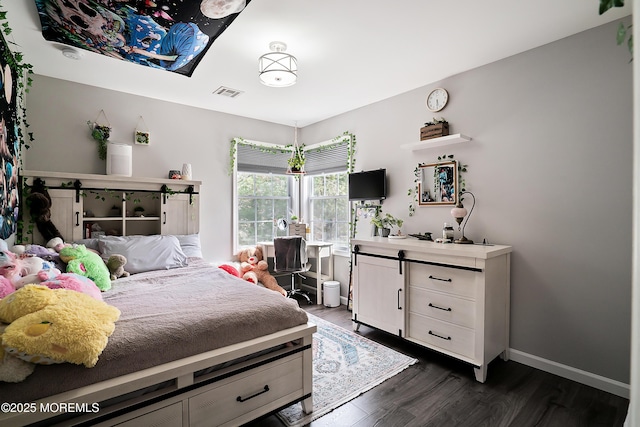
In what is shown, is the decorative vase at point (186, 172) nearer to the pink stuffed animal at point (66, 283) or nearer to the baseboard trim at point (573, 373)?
the pink stuffed animal at point (66, 283)

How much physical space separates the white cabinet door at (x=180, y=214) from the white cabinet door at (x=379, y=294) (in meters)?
2.02

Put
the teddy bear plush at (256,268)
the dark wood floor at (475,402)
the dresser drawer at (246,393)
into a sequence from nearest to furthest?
the dresser drawer at (246,393), the dark wood floor at (475,402), the teddy bear plush at (256,268)

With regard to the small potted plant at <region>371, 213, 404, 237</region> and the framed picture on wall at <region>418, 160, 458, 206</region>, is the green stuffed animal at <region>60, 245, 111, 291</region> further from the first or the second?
the framed picture on wall at <region>418, 160, 458, 206</region>

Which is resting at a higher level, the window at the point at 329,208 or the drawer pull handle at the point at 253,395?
the window at the point at 329,208

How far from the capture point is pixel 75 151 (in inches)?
129

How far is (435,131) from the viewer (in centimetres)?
308

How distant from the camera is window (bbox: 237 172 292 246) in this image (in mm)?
4520

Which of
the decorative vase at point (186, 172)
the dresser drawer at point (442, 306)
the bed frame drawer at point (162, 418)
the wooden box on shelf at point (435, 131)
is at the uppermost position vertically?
the wooden box on shelf at point (435, 131)

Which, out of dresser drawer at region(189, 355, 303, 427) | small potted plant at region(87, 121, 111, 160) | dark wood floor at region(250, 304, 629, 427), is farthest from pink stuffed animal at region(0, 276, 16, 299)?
small potted plant at region(87, 121, 111, 160)

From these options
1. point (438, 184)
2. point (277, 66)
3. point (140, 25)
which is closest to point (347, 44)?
point (277, 66)

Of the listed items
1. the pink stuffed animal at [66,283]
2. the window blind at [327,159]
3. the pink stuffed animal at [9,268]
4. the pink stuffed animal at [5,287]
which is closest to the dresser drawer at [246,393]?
the pink stuffed animal at [66,283]

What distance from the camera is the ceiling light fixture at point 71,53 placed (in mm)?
2546

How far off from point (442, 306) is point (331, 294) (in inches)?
69.0

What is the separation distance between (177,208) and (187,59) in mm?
1679
